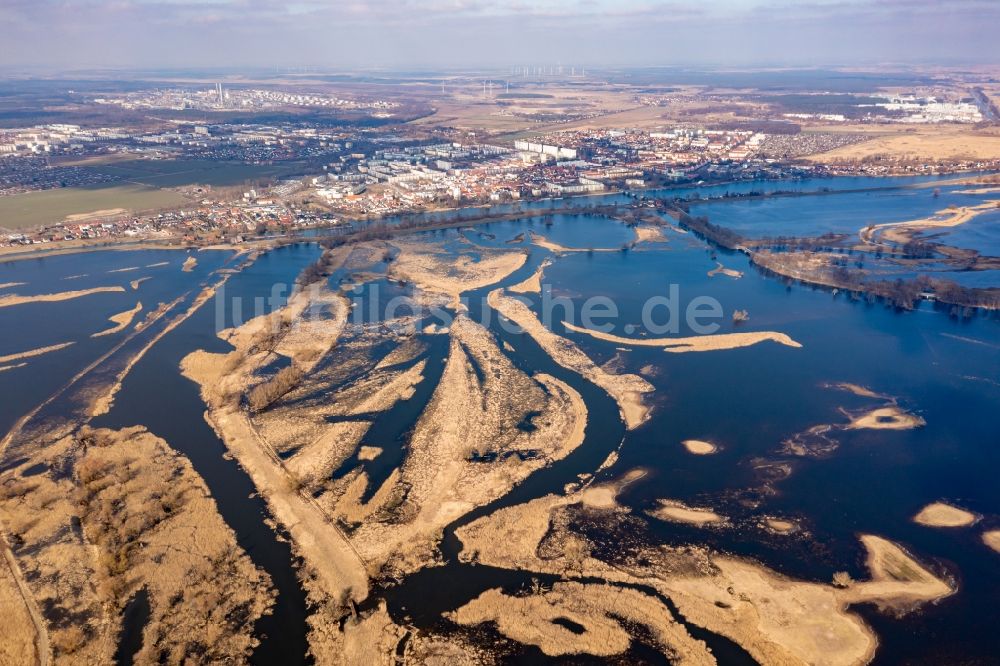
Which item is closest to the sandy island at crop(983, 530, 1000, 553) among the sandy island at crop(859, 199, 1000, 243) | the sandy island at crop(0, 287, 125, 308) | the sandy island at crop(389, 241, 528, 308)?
the sandy island at crop(389, 241, 528, 308)

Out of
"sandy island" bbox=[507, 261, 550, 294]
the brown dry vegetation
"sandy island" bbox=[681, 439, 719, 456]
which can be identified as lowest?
the brown dry vegetation

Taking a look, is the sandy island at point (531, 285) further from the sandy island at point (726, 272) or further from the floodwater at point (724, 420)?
the sandy island at point (726, 272)

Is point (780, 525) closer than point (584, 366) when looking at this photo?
Yes

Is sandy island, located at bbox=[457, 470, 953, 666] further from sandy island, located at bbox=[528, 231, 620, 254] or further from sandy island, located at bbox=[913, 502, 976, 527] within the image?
sandy island, located at bbox=[528, 231, 620, 254]

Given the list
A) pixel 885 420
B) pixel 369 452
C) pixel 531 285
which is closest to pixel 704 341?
pixel 885 420

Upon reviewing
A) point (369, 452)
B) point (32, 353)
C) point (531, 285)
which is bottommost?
point (369, 452)

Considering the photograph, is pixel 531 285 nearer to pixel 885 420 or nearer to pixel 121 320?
pixel 885 420

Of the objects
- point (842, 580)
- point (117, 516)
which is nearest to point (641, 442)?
point (842, 580)

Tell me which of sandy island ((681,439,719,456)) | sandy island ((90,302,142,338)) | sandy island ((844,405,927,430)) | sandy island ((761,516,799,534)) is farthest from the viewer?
sandy island ((90,302,142,338))
